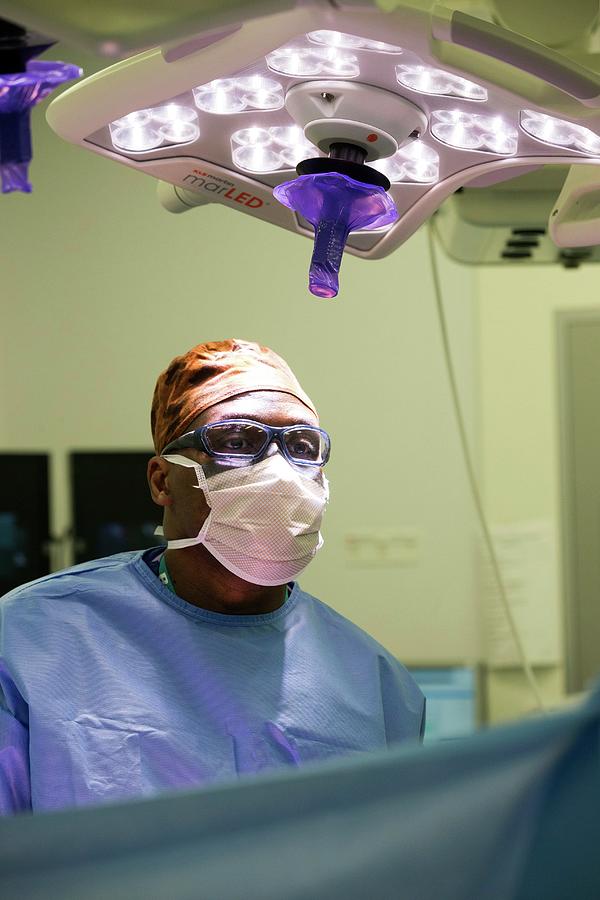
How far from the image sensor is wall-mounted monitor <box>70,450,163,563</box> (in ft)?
10.7

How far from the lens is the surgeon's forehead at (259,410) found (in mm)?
1370

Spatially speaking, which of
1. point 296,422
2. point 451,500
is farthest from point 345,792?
point 451,500

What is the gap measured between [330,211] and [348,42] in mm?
199

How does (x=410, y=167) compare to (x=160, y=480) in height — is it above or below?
above

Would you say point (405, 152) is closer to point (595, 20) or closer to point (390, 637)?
point (595, 20)

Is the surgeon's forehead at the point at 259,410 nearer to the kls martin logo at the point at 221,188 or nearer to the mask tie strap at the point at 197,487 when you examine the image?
the mask tie strap at the point at 197,487

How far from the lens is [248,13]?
0.62m

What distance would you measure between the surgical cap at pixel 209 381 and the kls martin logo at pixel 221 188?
40 centimetres

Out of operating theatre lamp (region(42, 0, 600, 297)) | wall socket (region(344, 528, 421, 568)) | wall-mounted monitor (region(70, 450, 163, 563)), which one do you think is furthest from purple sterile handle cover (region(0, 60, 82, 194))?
wall socket (region(344, 528, 421, 568))

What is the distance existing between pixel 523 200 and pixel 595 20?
409 millimetres

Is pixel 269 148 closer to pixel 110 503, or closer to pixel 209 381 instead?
pixel 209 381

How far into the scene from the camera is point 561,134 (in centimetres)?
89

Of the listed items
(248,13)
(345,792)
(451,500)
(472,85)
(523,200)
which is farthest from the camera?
(451,500)

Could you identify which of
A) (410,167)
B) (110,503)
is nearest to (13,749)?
(410,167)
